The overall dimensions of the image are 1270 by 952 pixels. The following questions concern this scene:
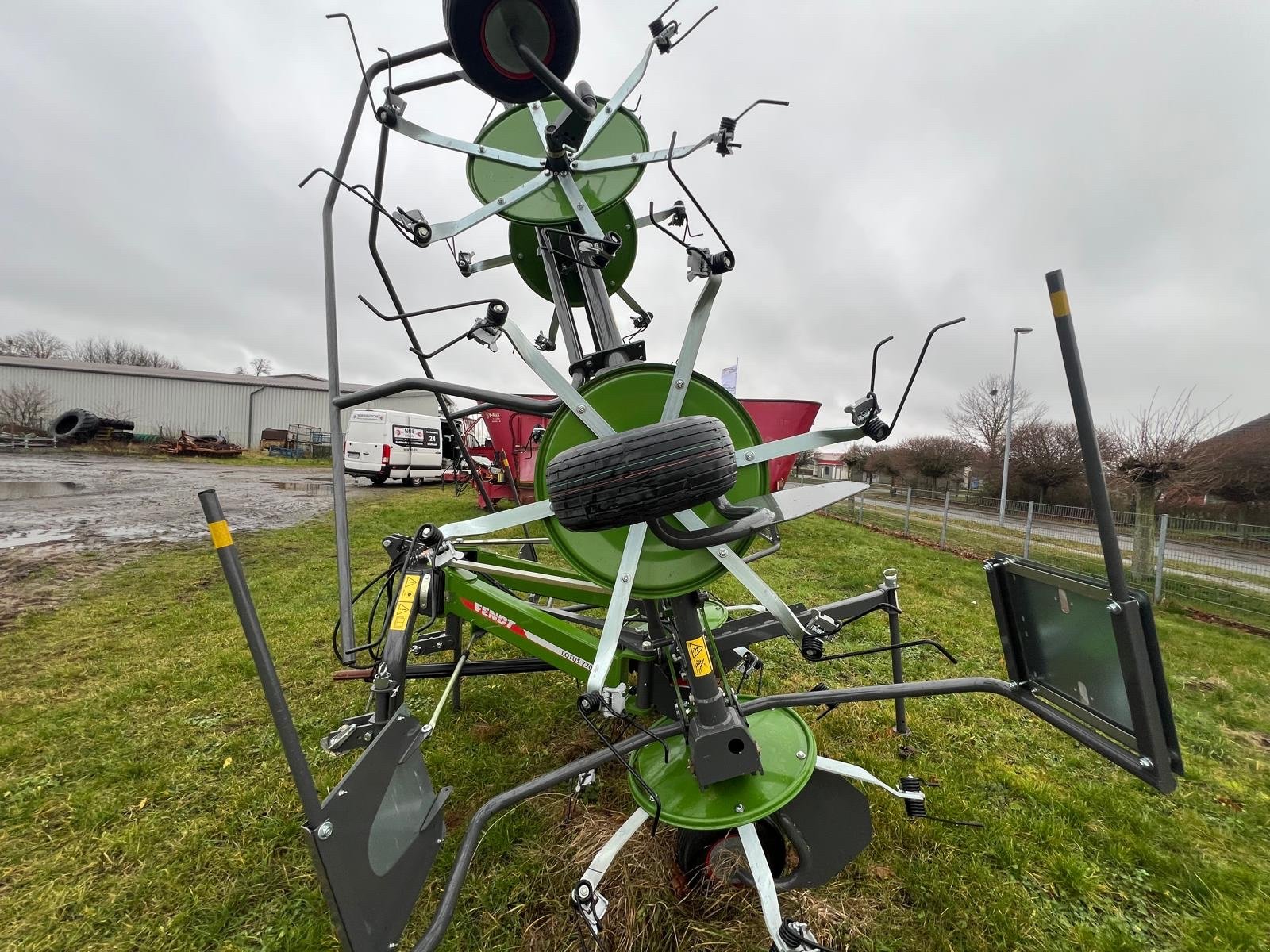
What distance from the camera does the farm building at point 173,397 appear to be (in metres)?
43.2

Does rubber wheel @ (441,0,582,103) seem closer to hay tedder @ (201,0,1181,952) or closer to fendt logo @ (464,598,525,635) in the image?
hay tedder @ (201,0,1181,952)

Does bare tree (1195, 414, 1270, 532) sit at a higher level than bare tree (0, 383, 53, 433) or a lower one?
lower

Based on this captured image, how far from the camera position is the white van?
728 inches

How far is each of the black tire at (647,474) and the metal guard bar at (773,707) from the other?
0.84m

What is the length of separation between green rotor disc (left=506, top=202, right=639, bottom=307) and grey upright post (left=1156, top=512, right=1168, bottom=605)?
9.40 m

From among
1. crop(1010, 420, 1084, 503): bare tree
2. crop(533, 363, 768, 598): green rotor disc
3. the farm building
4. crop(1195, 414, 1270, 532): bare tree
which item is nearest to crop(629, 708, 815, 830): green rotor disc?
crop(533, 363, 768, 598): green rotor disc

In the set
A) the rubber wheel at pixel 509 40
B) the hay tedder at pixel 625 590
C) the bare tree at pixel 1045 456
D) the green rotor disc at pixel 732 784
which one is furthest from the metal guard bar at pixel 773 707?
the bare tree at pixel 1045 456

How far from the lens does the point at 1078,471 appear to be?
24.2 meters

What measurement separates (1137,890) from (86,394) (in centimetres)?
6349

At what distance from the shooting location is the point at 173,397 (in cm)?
4525

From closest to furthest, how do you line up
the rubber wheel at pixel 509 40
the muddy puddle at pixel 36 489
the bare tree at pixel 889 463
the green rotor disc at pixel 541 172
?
the rubber wheel at pixel 509 40
the green rotor disc at pixel 541 172
the muddy puddle at pixel 36 489
the bare tree at pixel 889 463

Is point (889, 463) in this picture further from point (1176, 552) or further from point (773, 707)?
point (773, 707)

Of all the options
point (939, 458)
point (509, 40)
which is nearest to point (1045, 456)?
point (939, 458)

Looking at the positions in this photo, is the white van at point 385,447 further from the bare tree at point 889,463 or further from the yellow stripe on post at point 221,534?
the bare tree at point 889,463
